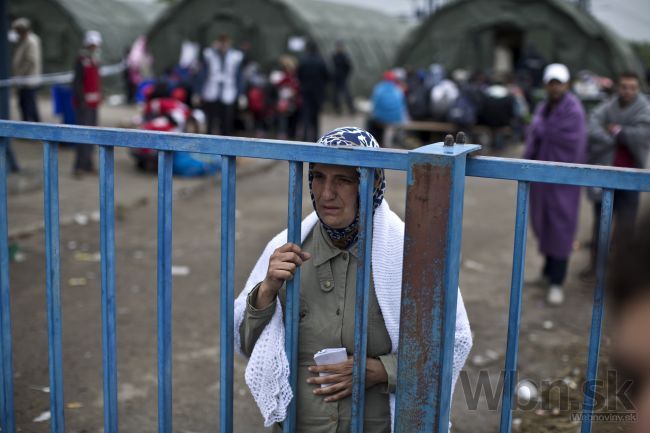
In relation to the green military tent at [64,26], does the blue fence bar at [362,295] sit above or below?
below

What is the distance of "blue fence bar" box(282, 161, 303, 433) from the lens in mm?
2032

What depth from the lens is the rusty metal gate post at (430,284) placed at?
1832 millimetres

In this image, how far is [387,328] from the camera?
222 cm

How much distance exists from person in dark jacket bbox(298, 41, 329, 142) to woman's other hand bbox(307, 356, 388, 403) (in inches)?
506

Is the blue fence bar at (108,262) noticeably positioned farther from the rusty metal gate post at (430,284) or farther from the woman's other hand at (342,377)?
the rusty metal gate post at (430,284)

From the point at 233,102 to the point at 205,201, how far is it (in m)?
4.96

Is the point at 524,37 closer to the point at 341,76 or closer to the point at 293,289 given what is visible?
the point at 341,76

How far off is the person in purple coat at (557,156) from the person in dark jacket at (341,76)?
1411 centimetres

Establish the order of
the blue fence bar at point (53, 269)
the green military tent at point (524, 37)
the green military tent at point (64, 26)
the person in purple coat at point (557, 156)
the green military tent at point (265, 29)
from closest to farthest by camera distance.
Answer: the blue fence bar at point (53, 269) < the person in purple coat at point (557, 156) < the green military tent at point (524, 37) < the green military tent at point (265, 29) < the green military tent at point (64, 26)

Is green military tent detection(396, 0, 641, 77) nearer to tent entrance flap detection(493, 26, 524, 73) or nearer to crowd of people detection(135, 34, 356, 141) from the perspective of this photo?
tent entrance flap detection(493, 26, 524, 73)

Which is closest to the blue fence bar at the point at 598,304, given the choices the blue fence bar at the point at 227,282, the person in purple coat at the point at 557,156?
the blue fence bar at the point at 227,282

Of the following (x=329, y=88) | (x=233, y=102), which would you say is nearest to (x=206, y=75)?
(x=233, y=102)

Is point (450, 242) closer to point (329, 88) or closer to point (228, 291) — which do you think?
point (228, 291)

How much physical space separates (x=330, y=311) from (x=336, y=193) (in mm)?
A: 372
